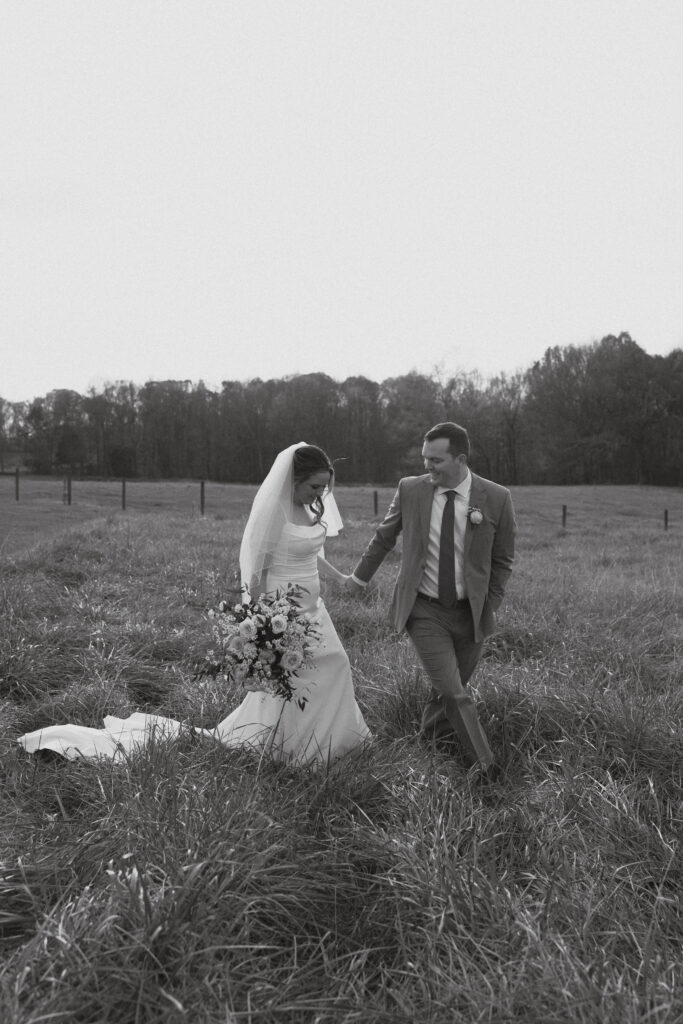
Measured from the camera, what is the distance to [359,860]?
150 inches

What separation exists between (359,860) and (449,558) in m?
2.21

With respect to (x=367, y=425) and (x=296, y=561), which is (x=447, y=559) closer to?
(x=296, y=561)

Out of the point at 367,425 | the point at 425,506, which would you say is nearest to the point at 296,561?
the point at 425,506

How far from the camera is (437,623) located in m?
5.34

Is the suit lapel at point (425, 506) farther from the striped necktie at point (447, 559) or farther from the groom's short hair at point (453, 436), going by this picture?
the groom's short hair at point (453, 436)

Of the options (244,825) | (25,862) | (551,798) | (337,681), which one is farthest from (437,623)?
(25,862)

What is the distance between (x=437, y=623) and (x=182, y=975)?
299cm

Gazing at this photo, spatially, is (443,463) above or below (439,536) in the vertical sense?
above

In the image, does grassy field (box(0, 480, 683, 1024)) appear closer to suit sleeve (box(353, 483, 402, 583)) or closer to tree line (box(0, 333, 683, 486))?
suit sleeve (box(353, 483, 402, 583))

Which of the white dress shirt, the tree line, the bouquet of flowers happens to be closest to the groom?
the white dress shirt

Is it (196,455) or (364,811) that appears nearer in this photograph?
(364,811)

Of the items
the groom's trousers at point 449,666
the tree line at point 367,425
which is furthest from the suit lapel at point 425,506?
the tree line at point 367,425

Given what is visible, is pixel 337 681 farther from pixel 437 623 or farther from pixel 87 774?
pixel 87 774

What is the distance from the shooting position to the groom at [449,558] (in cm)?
526
